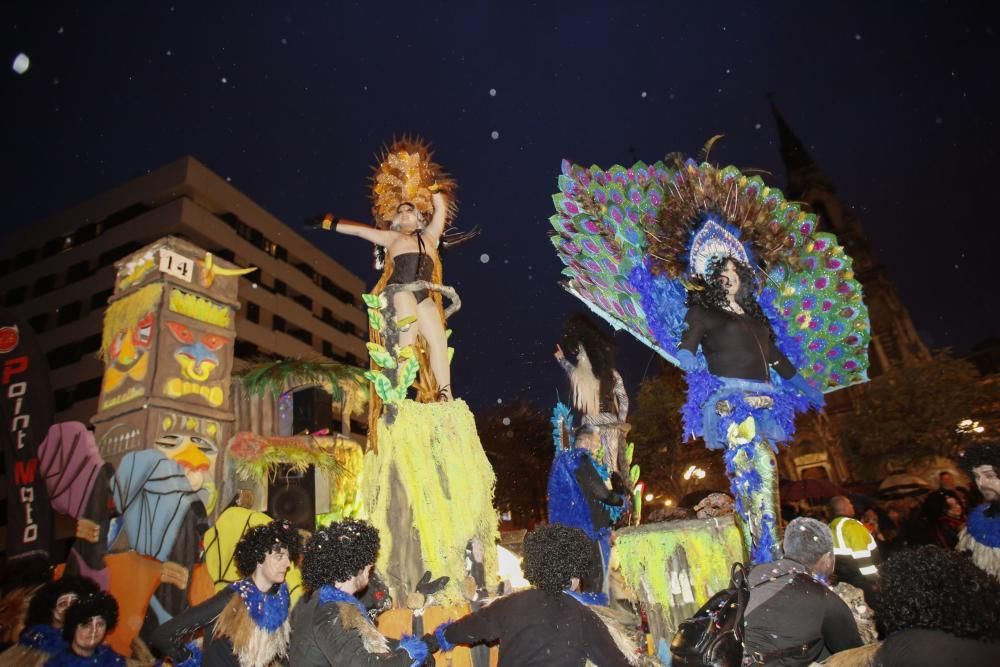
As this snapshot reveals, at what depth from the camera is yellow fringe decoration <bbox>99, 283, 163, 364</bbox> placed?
675 centimetres

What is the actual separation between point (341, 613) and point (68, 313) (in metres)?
40.9

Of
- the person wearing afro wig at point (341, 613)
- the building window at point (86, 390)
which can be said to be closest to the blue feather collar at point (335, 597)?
the person wearing afro wig at point (341, 613)

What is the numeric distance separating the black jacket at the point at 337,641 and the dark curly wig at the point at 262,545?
53 cm

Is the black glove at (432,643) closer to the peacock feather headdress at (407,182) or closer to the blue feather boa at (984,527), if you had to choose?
the blue feather boa at (984,527)

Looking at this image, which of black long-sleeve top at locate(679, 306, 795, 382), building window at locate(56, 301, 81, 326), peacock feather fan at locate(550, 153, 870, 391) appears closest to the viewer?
black long-sleeve top at locate(679, 306, 795, 382)

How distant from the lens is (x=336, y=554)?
9.14ft

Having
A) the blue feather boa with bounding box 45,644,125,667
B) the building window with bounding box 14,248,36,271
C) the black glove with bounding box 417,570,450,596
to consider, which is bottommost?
the blue feather boa with bounding box 45,644,125,667

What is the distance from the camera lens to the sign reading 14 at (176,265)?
6781mm

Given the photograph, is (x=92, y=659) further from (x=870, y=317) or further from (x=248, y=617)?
(x=870, y=317)

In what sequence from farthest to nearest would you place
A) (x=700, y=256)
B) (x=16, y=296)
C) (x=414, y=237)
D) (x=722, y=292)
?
(x=16, y=296), (x=414, y=237), (x=700, y=256), (x=722, y=292)

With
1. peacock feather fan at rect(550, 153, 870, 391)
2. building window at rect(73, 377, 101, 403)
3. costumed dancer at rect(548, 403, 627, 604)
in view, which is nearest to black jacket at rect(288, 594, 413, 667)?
costumed dancer at rect(548, 403, 627, 604)

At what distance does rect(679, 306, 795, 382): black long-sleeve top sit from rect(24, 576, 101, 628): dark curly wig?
431 cm

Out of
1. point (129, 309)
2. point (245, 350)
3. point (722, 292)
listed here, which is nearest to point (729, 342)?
point (722, 292)

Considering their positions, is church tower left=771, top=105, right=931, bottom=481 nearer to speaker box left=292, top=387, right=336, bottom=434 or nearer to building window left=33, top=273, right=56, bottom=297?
speaker box left=292, top=387, right=336, bottom=434
